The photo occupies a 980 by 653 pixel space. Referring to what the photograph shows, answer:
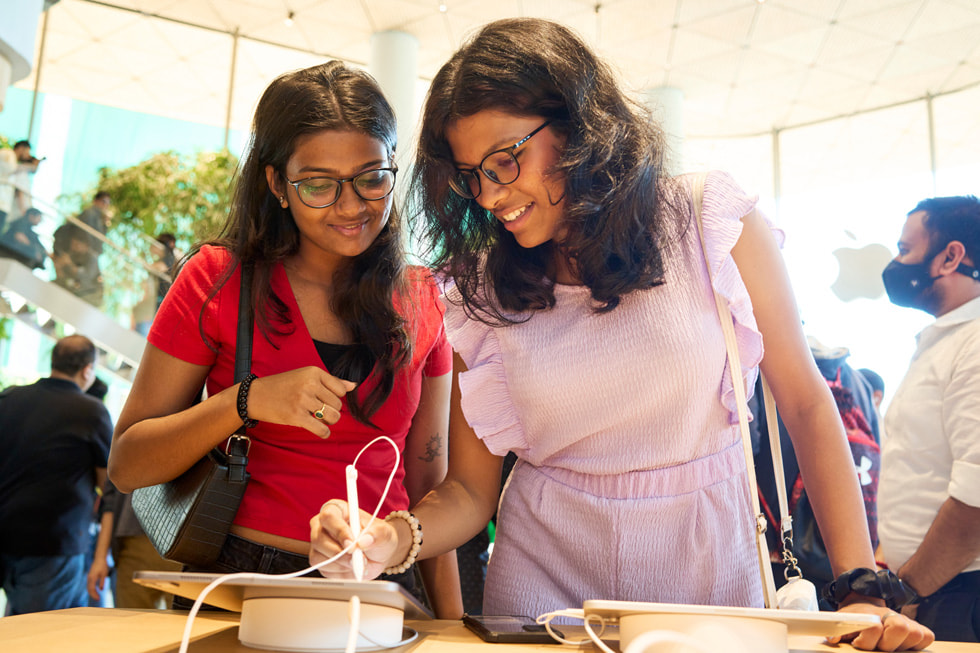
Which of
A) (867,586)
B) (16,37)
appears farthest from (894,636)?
(16,37)

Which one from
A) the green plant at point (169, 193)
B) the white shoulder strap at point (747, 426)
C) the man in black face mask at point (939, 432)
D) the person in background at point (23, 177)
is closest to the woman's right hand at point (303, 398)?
the white shoulder strap at point (747, 426)

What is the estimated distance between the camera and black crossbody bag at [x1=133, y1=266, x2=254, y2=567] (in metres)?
1.45

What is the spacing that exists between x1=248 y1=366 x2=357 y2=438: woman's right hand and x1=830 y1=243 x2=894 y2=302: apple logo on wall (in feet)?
20.8

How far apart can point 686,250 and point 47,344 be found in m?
9.40

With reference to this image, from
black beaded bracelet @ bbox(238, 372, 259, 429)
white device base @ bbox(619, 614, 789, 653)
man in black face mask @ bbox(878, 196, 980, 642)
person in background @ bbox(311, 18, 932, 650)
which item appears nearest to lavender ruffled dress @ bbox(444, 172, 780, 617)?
person in background @ bbox(311, 18, 932, 650)

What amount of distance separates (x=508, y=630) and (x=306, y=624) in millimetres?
304

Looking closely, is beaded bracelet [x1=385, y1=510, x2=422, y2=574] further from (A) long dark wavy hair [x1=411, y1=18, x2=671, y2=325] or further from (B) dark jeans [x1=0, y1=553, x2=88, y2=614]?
(B) dark jeans [x1=0, y1=553, x2=88, y2=614]

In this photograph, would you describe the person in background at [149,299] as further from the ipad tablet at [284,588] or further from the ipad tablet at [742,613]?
the ipad tablet at [742,613]

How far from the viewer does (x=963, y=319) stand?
2484 mm

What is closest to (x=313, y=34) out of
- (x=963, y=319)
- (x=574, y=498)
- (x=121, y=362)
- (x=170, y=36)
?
(x=170, y=36)

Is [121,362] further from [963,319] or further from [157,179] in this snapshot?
[963,319]

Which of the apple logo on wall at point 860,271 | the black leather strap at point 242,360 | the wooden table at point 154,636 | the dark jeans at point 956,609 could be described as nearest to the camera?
the wooden table at point 154,636

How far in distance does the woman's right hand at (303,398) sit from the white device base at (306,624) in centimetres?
50

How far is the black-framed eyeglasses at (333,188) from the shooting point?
167 cm
